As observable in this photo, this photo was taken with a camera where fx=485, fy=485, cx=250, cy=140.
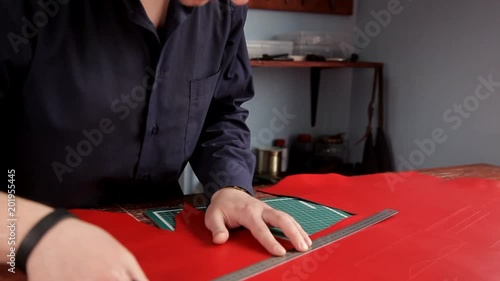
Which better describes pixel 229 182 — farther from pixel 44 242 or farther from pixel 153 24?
pixel 44 242

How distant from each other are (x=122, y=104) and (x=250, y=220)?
0.29 meters

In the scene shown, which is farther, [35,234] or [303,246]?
[303,246]

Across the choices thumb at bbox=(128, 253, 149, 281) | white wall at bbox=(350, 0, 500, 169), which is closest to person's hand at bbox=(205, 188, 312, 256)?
thumb at bbox=(128, 253, 149, 281)

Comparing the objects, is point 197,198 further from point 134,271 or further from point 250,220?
point 134,271

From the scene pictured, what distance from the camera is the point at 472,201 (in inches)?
38.4

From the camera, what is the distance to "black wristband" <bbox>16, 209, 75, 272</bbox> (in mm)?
449

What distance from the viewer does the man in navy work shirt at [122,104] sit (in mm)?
724

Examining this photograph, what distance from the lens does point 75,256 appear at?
0.45m

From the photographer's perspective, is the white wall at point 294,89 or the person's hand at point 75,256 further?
the white wall at point 294,89

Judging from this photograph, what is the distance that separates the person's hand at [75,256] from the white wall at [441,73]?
1684 mm

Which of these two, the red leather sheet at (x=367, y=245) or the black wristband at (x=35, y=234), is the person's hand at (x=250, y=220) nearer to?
the red leather sheet at (x=367, y=245)

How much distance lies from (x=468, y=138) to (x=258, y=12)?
108cm

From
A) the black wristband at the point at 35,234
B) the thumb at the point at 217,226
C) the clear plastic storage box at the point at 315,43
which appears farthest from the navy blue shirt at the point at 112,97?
the clear plastic storage box at the point at 315,43

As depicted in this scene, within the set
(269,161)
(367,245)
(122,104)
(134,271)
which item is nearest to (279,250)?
(367,245)
